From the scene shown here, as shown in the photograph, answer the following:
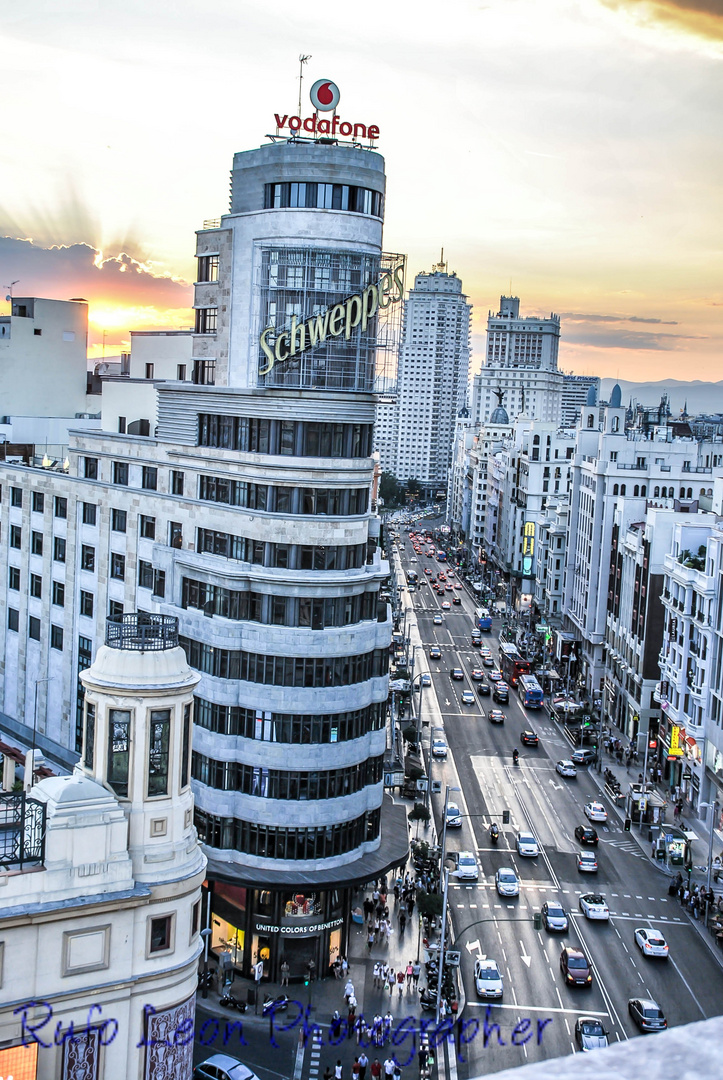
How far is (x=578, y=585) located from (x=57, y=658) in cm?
7979

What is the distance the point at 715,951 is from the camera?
209 feet

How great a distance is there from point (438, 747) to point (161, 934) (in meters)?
66.5

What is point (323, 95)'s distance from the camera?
6291 cm

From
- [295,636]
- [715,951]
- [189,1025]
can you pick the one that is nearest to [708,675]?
[715,951]

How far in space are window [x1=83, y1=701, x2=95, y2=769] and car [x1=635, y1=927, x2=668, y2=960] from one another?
1504 inches

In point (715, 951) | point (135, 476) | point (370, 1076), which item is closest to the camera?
point (370, 1076)

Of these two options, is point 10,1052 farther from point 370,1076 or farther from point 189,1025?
point 370,1076

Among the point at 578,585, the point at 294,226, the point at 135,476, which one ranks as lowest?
the point at 578,585

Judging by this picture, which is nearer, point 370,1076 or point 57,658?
point 370,1076

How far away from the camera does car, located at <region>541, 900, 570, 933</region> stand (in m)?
65.4

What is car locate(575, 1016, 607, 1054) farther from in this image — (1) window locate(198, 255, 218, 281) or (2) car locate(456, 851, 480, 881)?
(1) window locate(198, 255, 218, 281)

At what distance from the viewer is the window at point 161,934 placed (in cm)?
3516

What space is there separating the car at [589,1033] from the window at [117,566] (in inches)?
1482

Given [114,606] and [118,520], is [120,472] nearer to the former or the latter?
[118,520]
